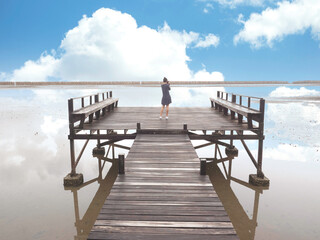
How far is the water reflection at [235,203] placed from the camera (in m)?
8.25

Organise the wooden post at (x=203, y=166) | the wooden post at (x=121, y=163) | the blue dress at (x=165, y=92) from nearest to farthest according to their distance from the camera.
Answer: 1. the wooden post at (x=203, y=166)
2. the wooden post at (x=121, y=163)
3. the blue dress at (x=165, y=92)

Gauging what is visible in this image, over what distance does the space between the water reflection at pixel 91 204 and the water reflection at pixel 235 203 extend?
5.04 meters

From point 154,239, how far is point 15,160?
12.4m

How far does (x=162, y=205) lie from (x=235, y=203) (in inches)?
233

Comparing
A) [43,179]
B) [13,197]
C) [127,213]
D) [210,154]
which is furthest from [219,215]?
[210,154]

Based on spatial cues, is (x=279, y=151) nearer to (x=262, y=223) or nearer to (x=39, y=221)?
(x=262, y=223)

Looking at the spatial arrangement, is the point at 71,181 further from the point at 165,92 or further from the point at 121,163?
the point at 165,92

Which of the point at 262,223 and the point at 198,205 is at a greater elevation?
the point at 198,205

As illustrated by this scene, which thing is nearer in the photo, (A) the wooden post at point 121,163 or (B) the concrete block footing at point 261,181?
(A) the wooden post at point 121,163

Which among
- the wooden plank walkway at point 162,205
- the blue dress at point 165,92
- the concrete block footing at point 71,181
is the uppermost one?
the blue dress at point 165,92

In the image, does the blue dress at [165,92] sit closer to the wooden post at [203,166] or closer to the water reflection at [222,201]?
the water reflection at [222,201]

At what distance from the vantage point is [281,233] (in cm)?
788

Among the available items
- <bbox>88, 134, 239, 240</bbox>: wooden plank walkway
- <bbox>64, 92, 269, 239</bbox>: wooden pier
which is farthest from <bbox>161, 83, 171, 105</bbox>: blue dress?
<bbox>88, 134, 239, 240</bbox>: wooden plank walkway

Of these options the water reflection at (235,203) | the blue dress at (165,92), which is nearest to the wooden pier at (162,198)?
the water reflection at (235,203)
